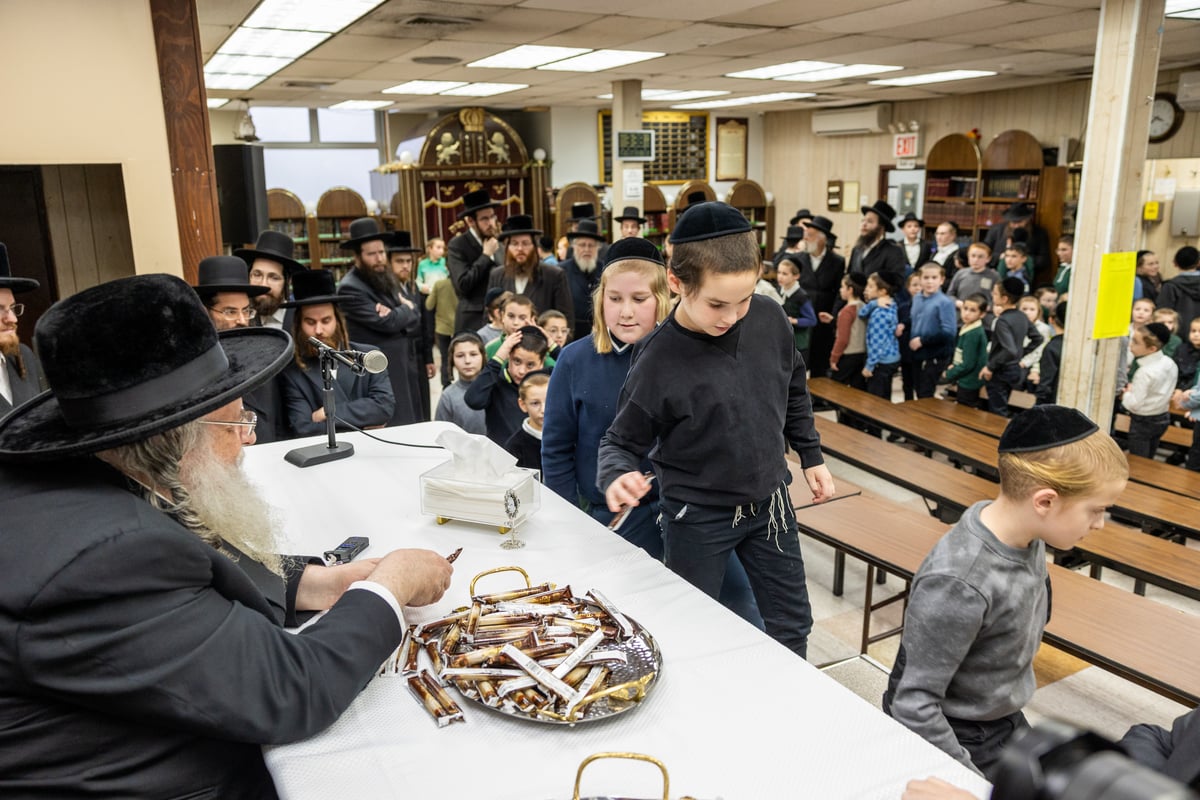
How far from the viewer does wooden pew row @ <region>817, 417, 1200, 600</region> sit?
3131mm

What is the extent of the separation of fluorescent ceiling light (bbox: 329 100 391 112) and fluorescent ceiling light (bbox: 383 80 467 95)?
1279mm

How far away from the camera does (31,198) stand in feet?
11.9

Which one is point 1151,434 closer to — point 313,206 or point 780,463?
point 780,463

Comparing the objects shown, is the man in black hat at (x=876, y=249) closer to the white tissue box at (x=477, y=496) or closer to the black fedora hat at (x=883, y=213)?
the black fedora hat at (x=883, y=213)

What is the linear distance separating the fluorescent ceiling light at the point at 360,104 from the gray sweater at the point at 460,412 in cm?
789

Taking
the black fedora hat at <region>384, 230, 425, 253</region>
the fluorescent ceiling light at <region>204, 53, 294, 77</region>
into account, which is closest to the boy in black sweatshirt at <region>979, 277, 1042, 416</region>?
the black fedora hat at <region>384, 230, 425, 253</region>

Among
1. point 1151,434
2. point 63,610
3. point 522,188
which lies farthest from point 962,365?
point 522,188

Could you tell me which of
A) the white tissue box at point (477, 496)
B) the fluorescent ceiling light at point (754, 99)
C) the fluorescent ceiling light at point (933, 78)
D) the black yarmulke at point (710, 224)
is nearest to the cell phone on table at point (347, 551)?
the white tissue box at point (477, 496)

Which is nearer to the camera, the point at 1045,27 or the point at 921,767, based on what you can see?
the point at 921,767

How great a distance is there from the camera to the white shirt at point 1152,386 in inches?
197

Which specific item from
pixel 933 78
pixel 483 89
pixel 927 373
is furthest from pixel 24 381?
pixel 933 78

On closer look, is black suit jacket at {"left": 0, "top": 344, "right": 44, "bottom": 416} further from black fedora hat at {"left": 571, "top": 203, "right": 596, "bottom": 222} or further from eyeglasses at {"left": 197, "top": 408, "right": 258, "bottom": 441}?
black fedora hat at {"left": 571, "top": 203, "right": 596, "bottom": 222}

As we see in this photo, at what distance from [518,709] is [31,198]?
3.54 metres

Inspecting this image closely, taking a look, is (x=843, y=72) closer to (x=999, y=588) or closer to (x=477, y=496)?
(x=477, y=496)
